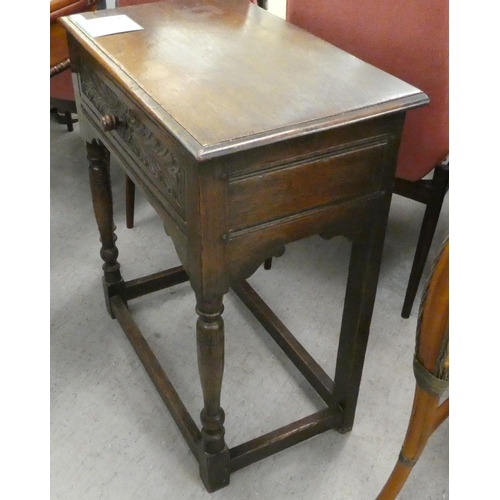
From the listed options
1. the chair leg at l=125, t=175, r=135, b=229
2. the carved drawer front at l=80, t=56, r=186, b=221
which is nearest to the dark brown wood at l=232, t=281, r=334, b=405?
the chair leg at l=125, t=175, r=135, b=229

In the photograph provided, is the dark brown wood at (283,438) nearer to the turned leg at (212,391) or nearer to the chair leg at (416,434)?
the turned leg at (212,391)

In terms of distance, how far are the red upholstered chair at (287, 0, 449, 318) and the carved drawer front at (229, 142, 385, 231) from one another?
1.52ft

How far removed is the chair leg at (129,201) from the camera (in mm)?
1896

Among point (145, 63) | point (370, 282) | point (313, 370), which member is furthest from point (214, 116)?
point (313, 370)

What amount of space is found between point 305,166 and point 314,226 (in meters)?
0.12

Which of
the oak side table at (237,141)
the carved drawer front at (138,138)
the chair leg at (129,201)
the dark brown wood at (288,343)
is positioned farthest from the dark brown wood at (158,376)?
the carved drawer front at (138,138)

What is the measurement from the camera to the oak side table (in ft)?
2.73

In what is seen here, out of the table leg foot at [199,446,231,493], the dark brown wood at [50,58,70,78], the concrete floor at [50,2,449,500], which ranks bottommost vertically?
the concrete floor at [50,2,449,500]

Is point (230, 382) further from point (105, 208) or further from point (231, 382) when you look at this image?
point (105, 208)

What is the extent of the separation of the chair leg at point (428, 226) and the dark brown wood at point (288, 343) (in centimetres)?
37

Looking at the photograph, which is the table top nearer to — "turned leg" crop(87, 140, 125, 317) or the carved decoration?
the carved decoration

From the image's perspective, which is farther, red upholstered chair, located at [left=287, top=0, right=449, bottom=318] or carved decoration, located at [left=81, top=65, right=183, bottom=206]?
red upholstered chair, located at [left=287, top=0, right=449, bottom=318]

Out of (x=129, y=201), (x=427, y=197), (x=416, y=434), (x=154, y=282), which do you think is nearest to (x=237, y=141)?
(x=416, y=434)

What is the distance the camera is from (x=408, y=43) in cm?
131
